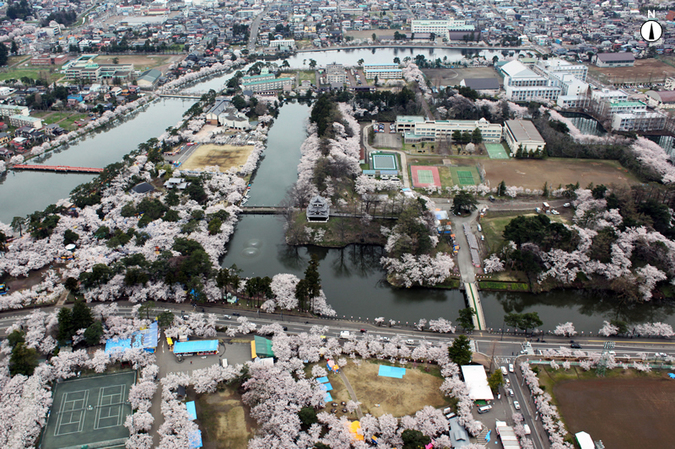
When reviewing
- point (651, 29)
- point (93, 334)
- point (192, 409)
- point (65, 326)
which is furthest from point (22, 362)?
point (651, 29)

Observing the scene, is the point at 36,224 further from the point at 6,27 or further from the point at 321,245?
the point at 6,27

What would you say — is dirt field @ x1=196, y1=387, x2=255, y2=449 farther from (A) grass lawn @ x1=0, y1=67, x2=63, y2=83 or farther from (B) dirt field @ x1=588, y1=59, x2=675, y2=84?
(B) dirt field @ x1=588, y1=59, x2=675, y2=84

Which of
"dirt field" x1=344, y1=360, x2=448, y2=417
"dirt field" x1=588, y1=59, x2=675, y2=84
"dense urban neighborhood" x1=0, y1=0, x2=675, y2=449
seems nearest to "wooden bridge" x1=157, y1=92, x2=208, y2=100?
"dense urban neighborhood" x1=0, y1=0, x2=675, y2=449

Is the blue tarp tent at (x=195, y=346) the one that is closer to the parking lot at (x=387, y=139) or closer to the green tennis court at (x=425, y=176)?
the green tennis court at (x=425, y=176)

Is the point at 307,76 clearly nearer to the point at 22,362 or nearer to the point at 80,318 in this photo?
the point at 80,318

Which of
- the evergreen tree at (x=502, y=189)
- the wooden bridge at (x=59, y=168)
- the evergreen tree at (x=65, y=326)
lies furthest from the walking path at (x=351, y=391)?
the wooden bridge at (x=59, y=168)
